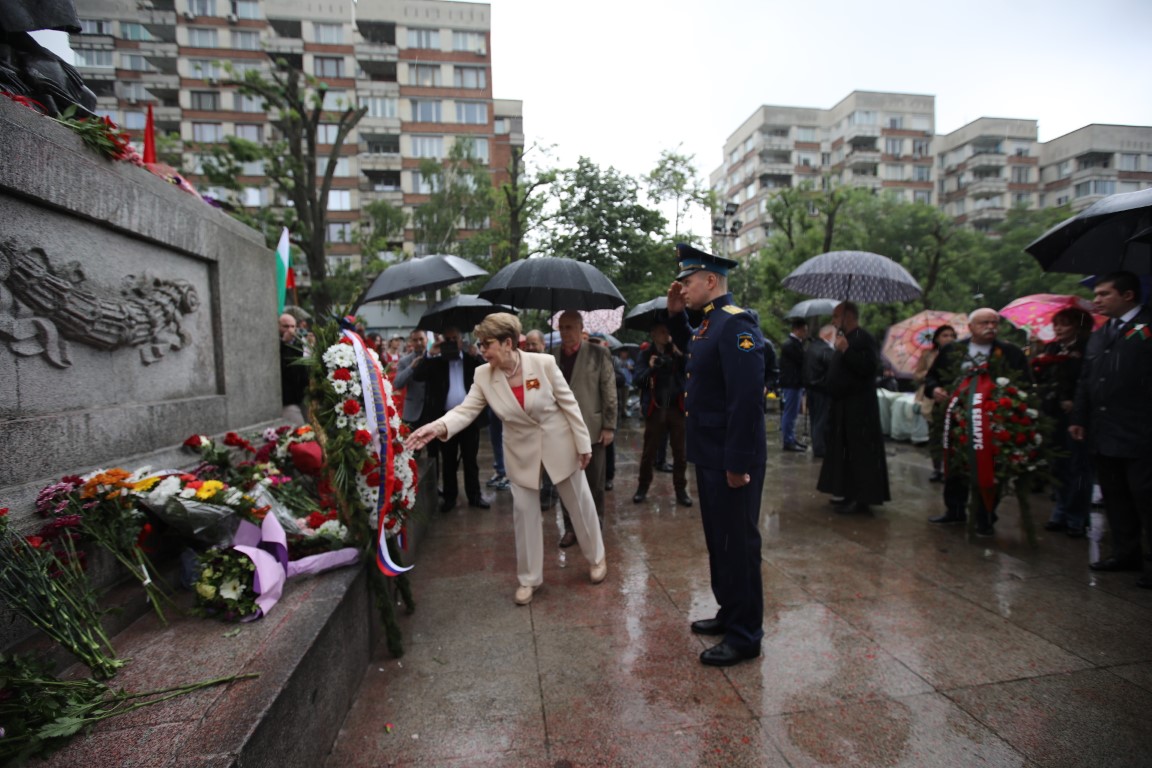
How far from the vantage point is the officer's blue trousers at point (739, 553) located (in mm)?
3123

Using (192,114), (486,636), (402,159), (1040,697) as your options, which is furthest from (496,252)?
(192,114)

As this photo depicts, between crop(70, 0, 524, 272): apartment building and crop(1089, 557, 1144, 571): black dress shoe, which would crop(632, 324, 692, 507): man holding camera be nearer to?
crop(1089, 557, 1144, 571): black dress shoe

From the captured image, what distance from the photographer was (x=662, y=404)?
259 inches

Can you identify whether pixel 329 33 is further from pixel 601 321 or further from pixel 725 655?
Answer: pixel 725 655

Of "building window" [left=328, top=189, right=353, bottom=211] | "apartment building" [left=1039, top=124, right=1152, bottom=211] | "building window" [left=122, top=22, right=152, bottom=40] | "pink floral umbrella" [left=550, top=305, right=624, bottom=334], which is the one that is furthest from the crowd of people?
"apartment building" [left=1039, top=124, right=1152, bottom=211]

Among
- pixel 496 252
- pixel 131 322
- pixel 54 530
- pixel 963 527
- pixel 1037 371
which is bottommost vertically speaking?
pixel 963 527

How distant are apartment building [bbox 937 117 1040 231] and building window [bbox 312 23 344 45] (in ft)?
189

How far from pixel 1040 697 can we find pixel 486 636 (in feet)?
9.09

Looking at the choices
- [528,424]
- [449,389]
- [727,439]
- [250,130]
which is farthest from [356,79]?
[727,439]

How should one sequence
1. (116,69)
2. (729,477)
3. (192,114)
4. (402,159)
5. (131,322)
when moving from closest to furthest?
(729,477) < (131,322) < (116,69) < (192,114) < (402,159)

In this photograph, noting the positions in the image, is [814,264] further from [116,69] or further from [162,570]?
[116,69]

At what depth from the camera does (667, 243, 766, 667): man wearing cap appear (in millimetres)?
2992

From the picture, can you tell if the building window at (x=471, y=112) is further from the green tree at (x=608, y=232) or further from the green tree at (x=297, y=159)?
the green tree at (x=297, y=159)

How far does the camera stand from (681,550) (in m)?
4.93
